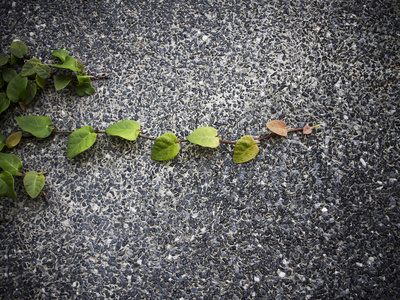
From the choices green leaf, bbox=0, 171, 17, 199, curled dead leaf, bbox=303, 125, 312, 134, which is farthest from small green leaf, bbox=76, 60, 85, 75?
curled dead leaf, bbox=303, 125, 312, 134

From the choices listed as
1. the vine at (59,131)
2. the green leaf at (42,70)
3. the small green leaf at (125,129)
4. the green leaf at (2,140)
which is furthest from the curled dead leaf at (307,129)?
the green leaf at (2,140)

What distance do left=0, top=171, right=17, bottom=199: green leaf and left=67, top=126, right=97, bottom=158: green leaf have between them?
0.21m

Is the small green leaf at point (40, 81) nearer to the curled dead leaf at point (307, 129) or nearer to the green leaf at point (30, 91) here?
the green leaf at point (30, 91)

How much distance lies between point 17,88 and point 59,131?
0.76ft

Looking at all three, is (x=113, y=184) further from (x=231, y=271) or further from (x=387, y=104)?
(x=387, y=104)

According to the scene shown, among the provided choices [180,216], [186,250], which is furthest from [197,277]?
[180,216]

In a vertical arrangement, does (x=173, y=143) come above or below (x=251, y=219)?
above

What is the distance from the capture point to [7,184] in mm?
916

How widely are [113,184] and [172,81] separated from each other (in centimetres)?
46

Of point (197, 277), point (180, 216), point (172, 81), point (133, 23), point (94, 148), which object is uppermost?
point (133, 23)

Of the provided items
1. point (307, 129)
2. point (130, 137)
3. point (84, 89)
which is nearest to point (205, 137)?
point (130, 137)

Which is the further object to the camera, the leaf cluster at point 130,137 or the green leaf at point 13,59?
the green leaf at point 13,59

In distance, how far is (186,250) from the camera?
0.94m

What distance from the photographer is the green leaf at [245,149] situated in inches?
37.8
